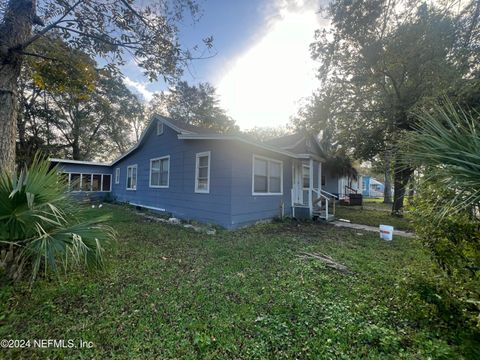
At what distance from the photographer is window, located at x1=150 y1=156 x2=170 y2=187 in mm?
10117

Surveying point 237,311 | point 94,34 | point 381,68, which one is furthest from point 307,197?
point 94,34

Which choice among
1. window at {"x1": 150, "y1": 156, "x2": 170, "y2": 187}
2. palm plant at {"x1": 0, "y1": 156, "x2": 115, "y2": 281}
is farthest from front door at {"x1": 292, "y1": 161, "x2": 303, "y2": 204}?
palm plant at {"x1": 0, "y1": 156, "x2": 115, "y2": 281}

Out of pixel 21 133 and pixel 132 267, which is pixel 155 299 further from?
pixel 21 133

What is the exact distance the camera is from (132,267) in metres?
3.98

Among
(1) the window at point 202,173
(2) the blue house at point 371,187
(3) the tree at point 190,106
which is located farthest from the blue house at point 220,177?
(2) the blue house at point 371,187

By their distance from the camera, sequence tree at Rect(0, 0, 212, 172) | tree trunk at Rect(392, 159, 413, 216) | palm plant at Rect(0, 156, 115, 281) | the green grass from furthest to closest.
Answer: the green grass, tree at Rect(0, 0, 212, 172), tree trunk at Rect(392, 159, 413, 216), palm plant at Rect(0, 156, 115, 281)

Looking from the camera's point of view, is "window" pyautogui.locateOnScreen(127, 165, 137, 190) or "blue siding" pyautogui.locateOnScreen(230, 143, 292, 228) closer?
"blue siding" pyautogui.locateOnScreen(230, 143, 292, 228)

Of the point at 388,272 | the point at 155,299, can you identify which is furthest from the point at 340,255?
the point at 155,299

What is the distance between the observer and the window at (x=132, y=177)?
13.1 metres

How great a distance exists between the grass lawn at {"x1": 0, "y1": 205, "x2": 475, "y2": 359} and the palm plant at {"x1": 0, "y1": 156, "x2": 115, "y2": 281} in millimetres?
546

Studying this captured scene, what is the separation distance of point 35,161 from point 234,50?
21.8 ft

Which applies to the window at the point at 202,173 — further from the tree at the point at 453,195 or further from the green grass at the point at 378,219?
the green grass at the point at 378,219

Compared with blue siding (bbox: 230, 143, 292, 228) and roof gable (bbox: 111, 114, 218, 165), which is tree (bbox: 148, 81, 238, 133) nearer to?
roof gable (bbox: 111, 114, 218, 165)

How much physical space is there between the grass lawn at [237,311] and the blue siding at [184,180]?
313cm
